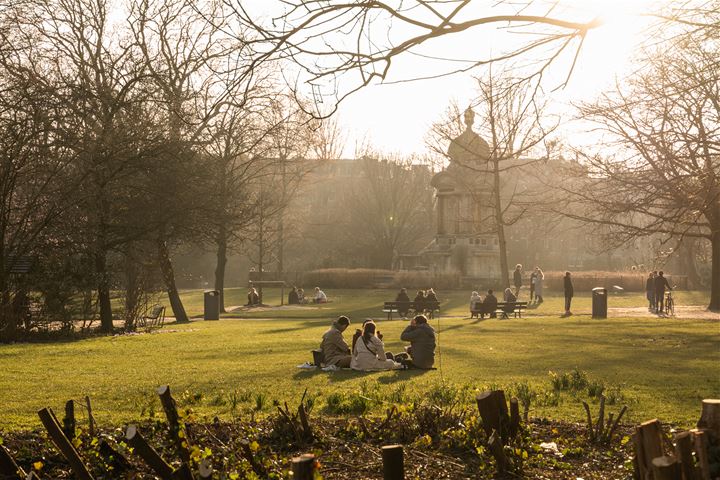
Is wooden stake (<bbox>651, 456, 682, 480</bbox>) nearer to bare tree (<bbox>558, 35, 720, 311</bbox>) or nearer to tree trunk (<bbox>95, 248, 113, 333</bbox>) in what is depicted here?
bare tree (<bbox>558, 35, 720, 311</bbox>)

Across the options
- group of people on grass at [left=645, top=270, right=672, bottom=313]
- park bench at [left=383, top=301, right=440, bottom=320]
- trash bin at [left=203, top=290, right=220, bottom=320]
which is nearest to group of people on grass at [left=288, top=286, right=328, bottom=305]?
trash bin at [left=203, top=290, right=220, bottom=320]

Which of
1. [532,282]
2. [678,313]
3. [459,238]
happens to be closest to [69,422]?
[678,313]

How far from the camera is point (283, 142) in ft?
150

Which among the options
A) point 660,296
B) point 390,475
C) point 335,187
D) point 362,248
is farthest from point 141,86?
point 335,187

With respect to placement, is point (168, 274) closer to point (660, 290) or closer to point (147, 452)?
point (660, 290)

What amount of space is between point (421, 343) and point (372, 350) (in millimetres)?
840

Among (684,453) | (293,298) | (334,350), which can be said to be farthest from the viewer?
(293,298)

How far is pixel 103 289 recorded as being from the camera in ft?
88.6

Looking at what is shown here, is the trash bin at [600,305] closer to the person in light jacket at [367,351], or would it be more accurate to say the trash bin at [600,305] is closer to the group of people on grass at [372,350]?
the group of people on grass at [372,350]

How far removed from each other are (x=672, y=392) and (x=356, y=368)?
5.40 meters

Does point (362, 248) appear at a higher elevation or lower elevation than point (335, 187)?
lower

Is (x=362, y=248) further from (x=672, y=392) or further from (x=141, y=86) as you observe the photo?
(x=672, y=392)

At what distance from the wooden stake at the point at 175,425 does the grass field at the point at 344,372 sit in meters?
1.14

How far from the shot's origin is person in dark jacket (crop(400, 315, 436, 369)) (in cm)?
1692
